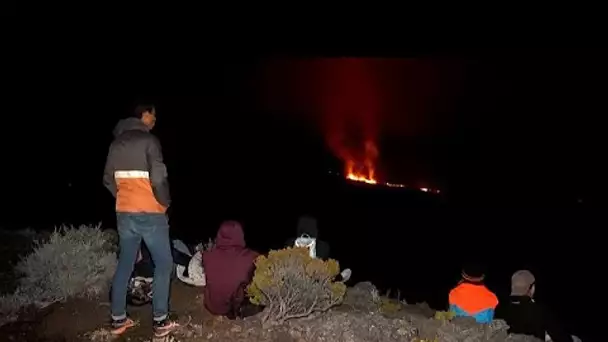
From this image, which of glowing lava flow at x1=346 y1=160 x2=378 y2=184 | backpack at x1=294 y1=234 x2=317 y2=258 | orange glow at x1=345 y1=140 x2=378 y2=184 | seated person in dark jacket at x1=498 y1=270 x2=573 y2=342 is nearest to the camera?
seated person in dark jacket at x1=498 y1=270 x2=573 y2=342

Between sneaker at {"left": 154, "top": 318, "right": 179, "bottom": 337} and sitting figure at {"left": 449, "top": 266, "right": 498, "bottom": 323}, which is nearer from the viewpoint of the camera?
sneaker at {"left": 154, "top": 318, "right": 179, "bottom": 337}

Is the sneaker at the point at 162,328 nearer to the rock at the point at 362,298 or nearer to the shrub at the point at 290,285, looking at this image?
the shrub at the point at 290,285

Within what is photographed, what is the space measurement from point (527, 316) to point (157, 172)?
339cm

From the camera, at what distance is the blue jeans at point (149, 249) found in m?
5.15

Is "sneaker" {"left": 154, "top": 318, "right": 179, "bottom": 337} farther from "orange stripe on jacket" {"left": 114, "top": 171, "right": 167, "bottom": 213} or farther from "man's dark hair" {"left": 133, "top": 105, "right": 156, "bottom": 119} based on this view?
"man's dark hair" {"left": 133, "top": 105, "right": 156, "bottom": 119}

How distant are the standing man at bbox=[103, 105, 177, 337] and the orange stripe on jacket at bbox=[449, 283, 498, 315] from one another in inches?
102

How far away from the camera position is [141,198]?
200 inches

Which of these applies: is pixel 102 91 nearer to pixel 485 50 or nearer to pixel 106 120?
pixel 106 120

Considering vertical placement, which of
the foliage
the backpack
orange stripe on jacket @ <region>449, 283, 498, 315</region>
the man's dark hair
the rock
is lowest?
the rock

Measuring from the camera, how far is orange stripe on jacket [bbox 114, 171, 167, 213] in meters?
5.07

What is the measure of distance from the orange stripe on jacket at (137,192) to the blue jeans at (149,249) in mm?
59

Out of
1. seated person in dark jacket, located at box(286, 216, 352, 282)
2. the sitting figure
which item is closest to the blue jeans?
seated person in dark jacket, located at box(286, 216, 352, 282)

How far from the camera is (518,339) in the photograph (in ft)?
18.0

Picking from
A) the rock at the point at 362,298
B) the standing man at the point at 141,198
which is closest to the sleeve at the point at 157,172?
the standing man at the point at 141,198
